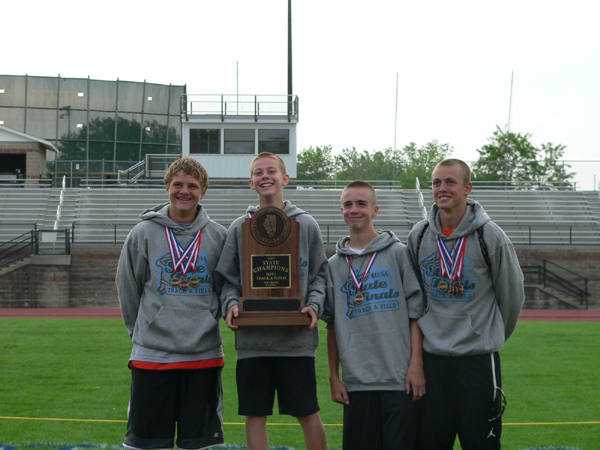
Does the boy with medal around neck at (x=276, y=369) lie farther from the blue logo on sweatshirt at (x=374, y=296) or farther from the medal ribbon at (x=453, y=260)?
the medal ribbon at (x=453, y=260)

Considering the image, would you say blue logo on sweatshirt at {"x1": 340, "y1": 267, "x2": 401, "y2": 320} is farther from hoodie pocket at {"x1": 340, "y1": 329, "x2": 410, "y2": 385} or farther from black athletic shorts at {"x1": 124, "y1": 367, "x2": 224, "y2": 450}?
black athletic shorts at {"x1": 124, "y1": 367, "x2": 224, "y2": 450}

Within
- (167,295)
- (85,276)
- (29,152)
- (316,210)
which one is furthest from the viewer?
(29,152)

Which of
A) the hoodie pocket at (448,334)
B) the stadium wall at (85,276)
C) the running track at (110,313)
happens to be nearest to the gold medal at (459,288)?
the hoodie pocket at (448,334)

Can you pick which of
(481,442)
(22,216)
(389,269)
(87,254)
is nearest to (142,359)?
(389,269)

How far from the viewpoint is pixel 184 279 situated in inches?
159

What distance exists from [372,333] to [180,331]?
1.16 meters

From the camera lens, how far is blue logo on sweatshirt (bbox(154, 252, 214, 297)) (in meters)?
4.04

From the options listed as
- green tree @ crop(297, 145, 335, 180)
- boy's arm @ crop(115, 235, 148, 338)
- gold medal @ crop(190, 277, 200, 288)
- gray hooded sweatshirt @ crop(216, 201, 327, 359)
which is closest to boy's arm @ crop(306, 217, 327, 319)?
gray hooded sweatshirt @ crop(216, 201, 327, 359)

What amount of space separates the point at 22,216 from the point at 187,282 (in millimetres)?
23213

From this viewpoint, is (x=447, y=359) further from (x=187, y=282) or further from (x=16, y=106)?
(x=16, y=106)

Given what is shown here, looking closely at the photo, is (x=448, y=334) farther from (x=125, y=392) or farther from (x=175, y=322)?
(x=125, y=392)

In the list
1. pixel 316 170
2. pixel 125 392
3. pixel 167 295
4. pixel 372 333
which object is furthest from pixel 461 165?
pixel 316 170

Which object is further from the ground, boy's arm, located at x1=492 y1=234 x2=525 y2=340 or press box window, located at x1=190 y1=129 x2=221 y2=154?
press box window, located at x1=190 y1=129 x2=221 y2=154

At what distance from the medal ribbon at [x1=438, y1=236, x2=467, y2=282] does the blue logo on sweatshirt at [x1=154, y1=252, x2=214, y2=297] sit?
144 cm
